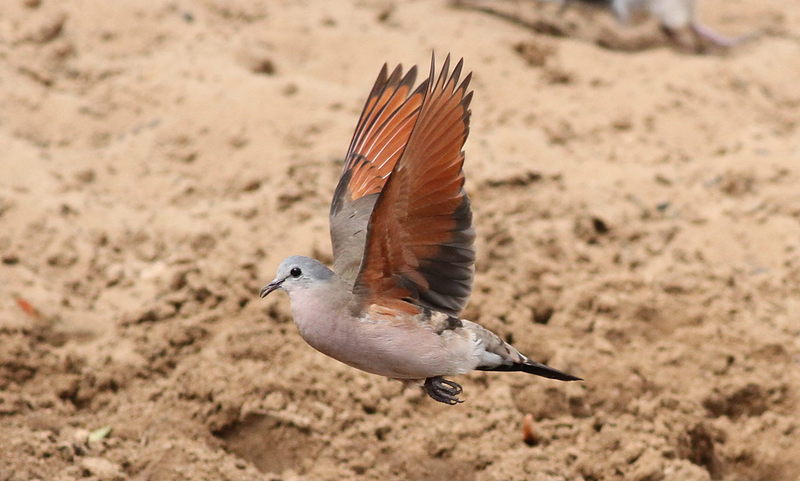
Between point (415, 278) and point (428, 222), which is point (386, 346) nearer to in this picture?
point (415, 278)

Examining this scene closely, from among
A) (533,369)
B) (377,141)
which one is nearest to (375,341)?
(533,369)

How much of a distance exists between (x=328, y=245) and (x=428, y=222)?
1.58 meters

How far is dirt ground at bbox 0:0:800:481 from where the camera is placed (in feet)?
11.6

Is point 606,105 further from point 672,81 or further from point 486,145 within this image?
point 486,145

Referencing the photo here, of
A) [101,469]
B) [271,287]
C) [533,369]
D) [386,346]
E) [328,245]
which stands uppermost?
[271,287]

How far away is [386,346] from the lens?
2848mm

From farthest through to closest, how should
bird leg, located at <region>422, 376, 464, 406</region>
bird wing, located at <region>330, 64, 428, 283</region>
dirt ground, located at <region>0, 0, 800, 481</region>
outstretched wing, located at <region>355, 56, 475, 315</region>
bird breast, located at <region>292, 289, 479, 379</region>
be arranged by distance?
dirt ground, located at <region>0, 0, 800, 481</region>
bird wing, located at <region>330, 64, 428, 283</region>
bird leg, located at <region>422, 376, 464, 406</region>
bird breast, located at <region>292, 289, 479, 379</region>
outstretched wing, located at <region>355, 56, 475, 315</region>

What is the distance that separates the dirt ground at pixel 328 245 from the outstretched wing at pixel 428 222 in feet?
2.65

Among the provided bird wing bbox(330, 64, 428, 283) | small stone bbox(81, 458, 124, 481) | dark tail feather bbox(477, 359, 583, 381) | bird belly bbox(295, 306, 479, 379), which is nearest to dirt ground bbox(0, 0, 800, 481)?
small stone bbox(81, 458, 124, 481)

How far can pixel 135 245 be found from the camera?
14.8ft

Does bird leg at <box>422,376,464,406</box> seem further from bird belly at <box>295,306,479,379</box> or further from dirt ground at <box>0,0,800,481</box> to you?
dirt ground at <box>0,0,800,481</box>

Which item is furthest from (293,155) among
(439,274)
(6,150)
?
(439,274)

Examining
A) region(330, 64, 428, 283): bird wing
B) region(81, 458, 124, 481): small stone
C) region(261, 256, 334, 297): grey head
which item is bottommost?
region(81, 458, 124, 481): small stone

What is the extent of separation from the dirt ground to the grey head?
843 millimetres
